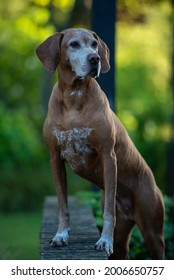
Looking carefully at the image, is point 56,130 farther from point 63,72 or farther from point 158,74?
point 158,74

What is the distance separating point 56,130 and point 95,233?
946 millimetres

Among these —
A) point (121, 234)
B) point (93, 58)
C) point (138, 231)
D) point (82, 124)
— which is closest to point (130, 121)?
point (138, 231)

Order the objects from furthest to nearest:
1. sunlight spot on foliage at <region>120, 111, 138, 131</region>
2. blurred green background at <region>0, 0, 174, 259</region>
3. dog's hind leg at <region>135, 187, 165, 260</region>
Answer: sunlight spot on foliage at <region>120, 111, 138, 131</region>, blurred green background at <region>0, 0, 174, 259</region>, dog's hind leg at <region>135, 187, 165, 260</region>

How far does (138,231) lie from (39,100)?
10.3m

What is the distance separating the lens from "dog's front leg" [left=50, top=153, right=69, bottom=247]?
4918 mm

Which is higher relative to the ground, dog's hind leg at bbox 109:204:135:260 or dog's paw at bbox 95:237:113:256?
dog's paw at bbox 95:237:113:256

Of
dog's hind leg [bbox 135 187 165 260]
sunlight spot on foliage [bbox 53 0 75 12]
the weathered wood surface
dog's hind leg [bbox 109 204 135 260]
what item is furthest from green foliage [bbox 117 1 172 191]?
dog's hind leg [bbox 135 187 165 260]

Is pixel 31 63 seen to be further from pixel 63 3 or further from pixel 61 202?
pixel 61 202

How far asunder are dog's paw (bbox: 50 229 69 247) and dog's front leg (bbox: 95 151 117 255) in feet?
→ 0.85

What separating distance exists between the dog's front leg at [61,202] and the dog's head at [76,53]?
1.91 feet

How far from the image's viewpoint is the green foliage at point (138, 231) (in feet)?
21.0

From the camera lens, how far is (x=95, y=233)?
5410 millimetres

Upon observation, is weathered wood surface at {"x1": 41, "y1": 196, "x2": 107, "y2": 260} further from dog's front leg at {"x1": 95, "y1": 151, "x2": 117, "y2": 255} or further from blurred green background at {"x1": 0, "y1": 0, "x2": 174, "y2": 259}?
blurred green background at {"x1": 0, "y1": 0, "x2": 174, "y2": 259}

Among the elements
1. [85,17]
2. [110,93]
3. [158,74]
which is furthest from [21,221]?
[158,74]
